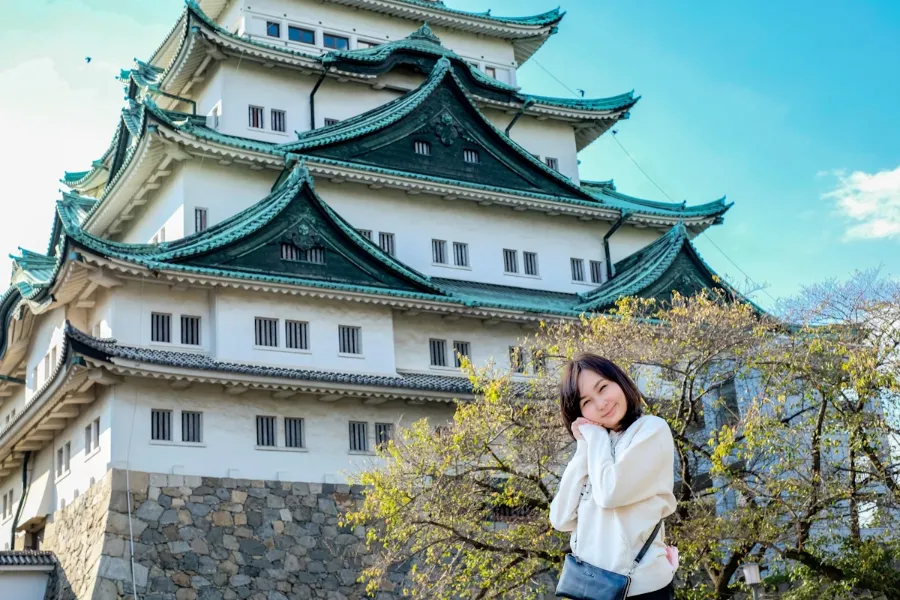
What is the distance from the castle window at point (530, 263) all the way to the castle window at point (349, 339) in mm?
7133

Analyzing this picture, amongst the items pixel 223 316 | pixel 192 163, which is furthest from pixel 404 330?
pixel 192 163

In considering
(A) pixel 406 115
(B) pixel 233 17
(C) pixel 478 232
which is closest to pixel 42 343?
(A) pixel 406 115

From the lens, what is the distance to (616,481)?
4.38 meters

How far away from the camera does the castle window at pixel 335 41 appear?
34.3 meters

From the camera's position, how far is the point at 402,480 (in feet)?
61.3

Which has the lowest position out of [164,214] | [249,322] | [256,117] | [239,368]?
[239,368]

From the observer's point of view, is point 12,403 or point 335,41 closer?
point 12,403

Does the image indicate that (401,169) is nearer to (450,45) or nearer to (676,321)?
(450,45)

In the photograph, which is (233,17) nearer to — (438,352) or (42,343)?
(42,343)

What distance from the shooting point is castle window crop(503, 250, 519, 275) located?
3119 centimetres

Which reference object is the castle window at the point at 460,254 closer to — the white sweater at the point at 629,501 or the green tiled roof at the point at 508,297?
the green tiled roof at the point at 508,297

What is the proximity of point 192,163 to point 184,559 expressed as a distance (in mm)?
10846

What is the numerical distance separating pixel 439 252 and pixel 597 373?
1016 inches

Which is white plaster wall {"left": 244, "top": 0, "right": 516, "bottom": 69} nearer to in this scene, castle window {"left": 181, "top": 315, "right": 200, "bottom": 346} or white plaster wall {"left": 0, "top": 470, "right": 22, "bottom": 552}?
castle window {"left": 181, "top": 315, "right": 200, "bottom": 346}
